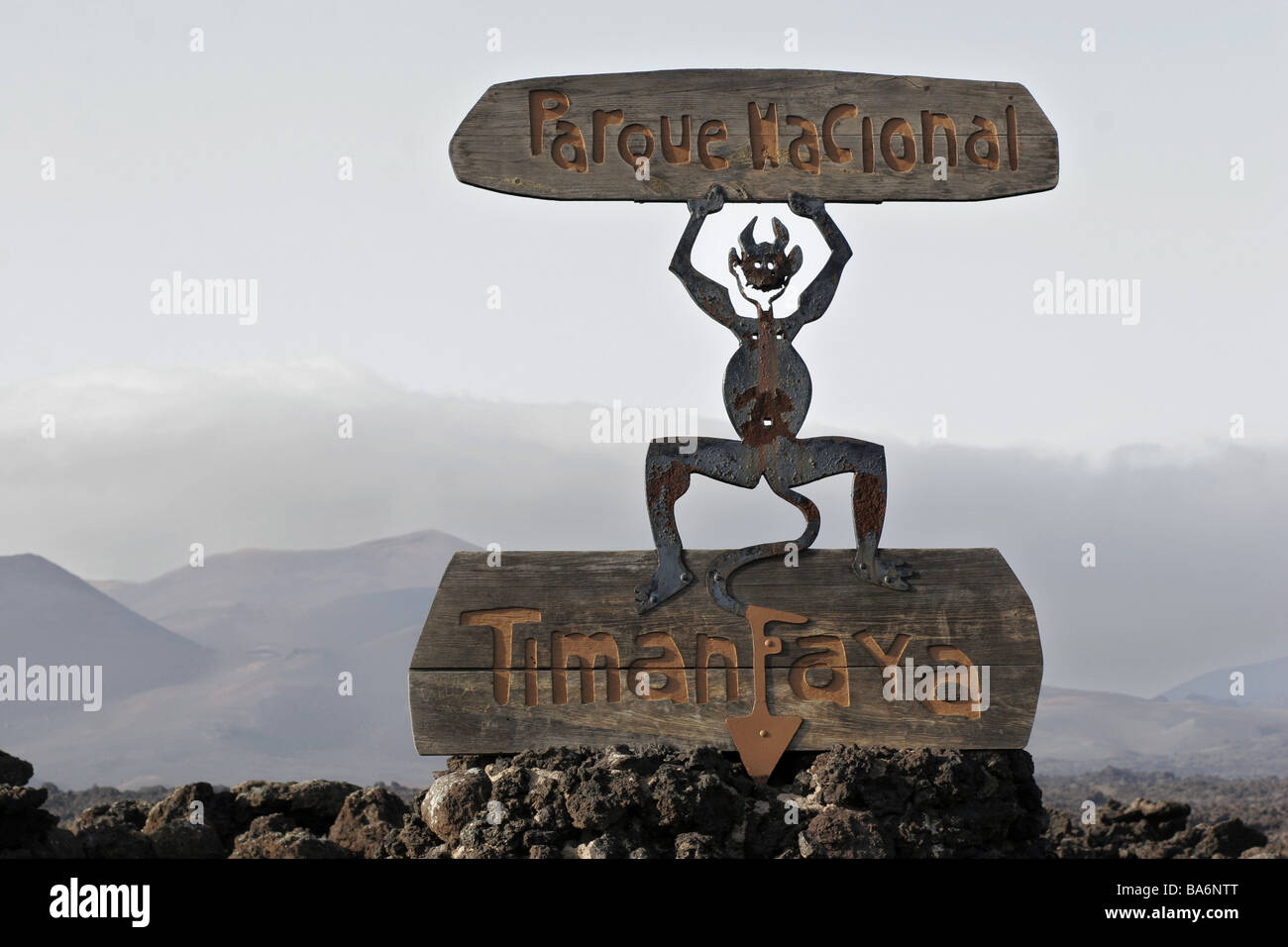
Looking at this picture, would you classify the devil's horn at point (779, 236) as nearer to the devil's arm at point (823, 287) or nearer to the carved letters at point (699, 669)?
the devil's arm at point (823, 287)

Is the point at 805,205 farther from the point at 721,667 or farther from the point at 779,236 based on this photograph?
the point at 721,667

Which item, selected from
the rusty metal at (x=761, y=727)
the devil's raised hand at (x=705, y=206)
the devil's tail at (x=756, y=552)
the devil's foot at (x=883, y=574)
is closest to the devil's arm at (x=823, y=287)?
the devil's raised hand at (x=705, y=206)

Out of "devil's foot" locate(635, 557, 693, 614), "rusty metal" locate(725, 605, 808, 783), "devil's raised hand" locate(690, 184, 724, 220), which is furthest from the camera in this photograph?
"devil's raised hand" locate(690, 184, 724, 220)

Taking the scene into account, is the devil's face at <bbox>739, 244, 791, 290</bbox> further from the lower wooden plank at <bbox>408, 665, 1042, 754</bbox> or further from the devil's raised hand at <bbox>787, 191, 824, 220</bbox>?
the lower wooden plank at <bbox>408, 665, 1042, 754</bbox>

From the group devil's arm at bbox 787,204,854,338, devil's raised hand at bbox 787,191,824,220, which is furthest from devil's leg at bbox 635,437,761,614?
devil's raised hand at bbox 787,191,824,220

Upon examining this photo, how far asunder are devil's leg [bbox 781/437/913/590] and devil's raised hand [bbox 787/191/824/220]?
1.17 meters

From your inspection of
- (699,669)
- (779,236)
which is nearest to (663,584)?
(699,669)

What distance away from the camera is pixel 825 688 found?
7.11m

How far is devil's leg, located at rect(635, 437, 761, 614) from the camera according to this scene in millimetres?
7203

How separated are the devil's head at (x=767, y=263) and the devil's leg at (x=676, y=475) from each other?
82 cm
